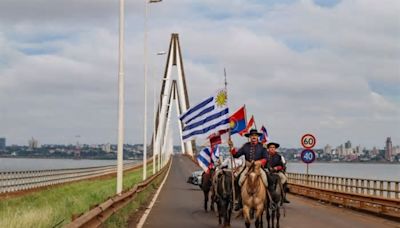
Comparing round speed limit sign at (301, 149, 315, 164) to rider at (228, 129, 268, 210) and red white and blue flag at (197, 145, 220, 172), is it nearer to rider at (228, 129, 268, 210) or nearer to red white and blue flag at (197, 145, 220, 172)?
red white and blue flag at (197, 145, 220, 172)

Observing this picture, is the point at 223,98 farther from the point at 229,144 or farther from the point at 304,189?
the point at 304,189

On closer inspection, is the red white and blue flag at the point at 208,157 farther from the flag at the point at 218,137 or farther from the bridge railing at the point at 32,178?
the bridge railing at the point at 32,178

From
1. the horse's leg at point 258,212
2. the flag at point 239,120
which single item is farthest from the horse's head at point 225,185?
the flag at point 239,120

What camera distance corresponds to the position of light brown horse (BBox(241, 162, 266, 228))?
53.9ft

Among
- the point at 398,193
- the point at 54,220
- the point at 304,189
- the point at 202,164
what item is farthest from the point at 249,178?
the point at 304,189

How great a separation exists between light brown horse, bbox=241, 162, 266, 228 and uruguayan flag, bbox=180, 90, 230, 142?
188 inches

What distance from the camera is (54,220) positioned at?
16406 millimetres

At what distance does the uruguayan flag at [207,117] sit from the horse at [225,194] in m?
1.95

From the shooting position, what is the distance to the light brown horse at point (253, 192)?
16.4 metres

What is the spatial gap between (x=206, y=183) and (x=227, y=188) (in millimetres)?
5103

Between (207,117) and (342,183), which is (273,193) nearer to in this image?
(207,117)

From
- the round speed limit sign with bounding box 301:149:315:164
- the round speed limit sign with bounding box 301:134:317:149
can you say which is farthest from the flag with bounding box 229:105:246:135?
the round speed limit sign with bounding box 301:149:315:164

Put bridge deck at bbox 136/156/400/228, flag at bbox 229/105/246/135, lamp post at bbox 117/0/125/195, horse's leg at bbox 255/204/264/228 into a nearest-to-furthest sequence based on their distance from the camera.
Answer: horse's leg at bbox 255/204/264/228, bridge deck at bbox 136/156/400/228, flag at bbox 229/105/246/135, lamp post at bbox 117/0/125/195

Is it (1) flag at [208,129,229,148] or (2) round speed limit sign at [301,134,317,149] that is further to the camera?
(2) round speed limit sign at [301,134,317,149]
